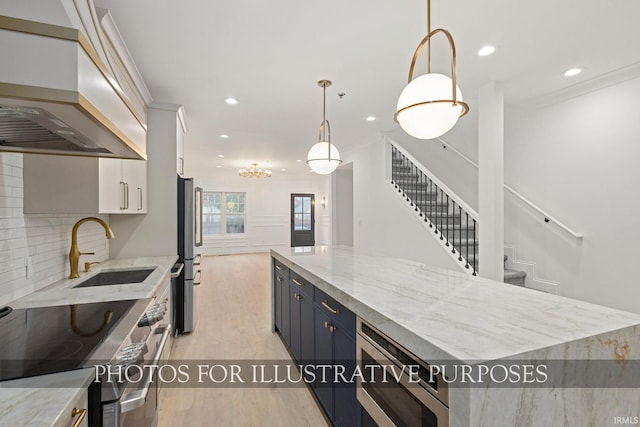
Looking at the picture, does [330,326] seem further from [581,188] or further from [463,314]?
[581,188]

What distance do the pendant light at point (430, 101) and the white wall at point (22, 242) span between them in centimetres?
223

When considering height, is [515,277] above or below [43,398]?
below

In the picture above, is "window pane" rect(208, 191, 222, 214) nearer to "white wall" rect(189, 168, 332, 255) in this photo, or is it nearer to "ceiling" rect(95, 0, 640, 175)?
"white wall" rect(189, 168, 332, 255)

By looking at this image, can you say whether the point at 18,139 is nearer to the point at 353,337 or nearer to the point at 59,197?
the point at 59,197

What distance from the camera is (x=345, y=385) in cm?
162

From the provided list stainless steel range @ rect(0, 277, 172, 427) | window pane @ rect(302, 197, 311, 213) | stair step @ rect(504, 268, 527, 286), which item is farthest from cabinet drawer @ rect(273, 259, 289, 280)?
window pane @ rect(302, 197, 311, 213)

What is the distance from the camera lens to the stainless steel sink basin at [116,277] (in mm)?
2121

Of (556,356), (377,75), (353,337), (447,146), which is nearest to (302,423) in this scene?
(353,337)

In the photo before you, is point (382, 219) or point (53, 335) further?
point (382, 219)

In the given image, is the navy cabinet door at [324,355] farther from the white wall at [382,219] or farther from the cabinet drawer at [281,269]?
the white wall at [382,219]

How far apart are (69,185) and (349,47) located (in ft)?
7.60

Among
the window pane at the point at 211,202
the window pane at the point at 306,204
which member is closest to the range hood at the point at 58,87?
the window pane at the point at 211,202

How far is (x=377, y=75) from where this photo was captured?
10.3ft

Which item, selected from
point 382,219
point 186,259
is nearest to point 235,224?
point 382,219
